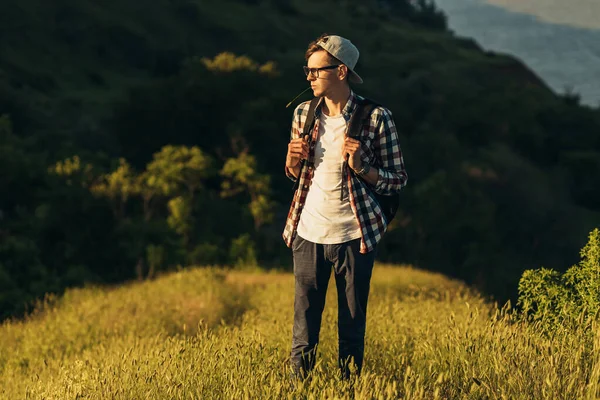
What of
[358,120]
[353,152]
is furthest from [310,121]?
[353,152]

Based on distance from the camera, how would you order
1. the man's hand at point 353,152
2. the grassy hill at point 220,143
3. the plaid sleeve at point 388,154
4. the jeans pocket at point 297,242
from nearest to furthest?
the man's hand at point 353,152 → the plaid sleeve at point 388,154 → the jeans pocket at point 297,242 → the grassy hill at point 220,143

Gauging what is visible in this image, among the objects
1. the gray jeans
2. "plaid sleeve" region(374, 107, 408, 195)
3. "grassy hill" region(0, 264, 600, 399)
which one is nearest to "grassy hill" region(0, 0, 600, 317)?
"grassy hill" region(0, 264, 600, 399)

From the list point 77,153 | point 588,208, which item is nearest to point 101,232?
point 77,153

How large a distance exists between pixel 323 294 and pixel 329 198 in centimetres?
70

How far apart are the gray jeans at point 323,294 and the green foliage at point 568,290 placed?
1334 millimetres

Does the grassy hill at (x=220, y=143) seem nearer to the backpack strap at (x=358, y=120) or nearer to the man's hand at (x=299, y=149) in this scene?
the man's hand at (x=299, y=149)

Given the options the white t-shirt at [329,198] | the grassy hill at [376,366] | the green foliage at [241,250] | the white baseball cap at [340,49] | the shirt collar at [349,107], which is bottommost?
A: the green foliage at [241,250]

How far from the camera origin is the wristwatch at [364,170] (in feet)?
14.2

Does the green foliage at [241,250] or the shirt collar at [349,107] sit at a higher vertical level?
the shirt collar at [349,107]

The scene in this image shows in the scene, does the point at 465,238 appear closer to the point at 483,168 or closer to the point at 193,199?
the point at 483,168

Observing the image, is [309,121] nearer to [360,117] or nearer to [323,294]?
[360,117]

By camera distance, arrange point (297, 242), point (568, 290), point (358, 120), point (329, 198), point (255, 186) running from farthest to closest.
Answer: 1. point (255, 186)
2. point (568, 290)
3. point (297, 242)
4. point (329, 198)
5. point (358, 120)

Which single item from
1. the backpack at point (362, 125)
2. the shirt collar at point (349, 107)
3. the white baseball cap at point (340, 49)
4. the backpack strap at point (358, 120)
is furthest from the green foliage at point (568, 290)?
the white baseball cap at point (340, 49)

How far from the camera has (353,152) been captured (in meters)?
4.25
